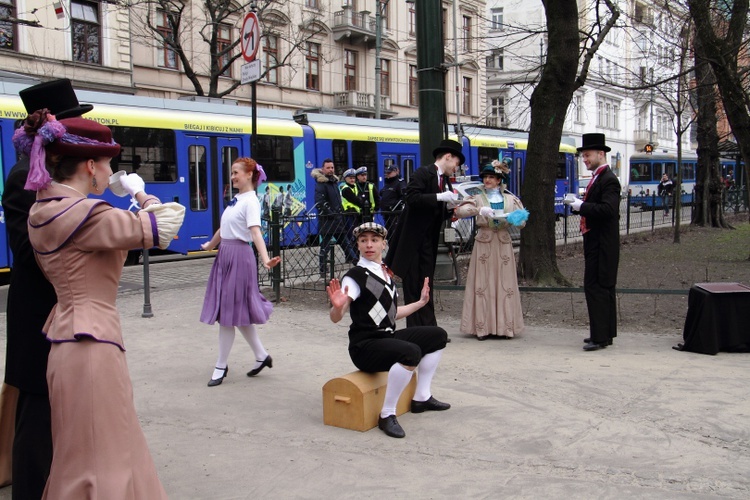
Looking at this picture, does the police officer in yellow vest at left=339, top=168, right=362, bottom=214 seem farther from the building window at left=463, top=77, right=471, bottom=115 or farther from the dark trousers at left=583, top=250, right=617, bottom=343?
the building window at left=463, top=77, right=471, bottom=115

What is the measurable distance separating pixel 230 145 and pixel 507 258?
1019 centimetres

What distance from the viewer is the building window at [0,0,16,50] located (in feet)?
79.0

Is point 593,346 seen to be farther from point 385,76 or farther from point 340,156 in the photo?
point 385,76

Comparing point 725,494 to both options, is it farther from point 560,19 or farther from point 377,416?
point 560,19

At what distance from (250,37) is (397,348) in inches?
269

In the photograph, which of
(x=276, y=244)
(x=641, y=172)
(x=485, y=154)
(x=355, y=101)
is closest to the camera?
(x=276, y=244)

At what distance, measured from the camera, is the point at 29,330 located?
11.1 ft

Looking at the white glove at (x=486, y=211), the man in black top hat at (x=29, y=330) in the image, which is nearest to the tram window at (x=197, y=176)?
the white glove at (x=486, y=211)

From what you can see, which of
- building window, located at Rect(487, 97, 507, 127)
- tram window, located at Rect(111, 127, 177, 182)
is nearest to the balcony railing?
building window, located at Rect(487, 97, 507, 127)

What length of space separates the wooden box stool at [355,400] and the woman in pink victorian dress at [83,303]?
1980 millimetres

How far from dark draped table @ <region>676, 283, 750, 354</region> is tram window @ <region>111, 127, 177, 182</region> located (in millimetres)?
10966

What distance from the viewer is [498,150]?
963 inches

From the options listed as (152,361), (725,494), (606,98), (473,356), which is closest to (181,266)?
(152,361)

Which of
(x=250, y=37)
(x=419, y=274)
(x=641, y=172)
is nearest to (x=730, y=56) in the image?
(x=250, y=37)
